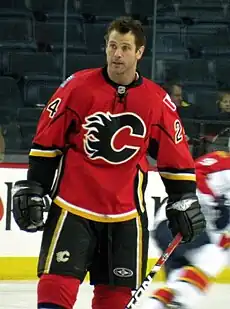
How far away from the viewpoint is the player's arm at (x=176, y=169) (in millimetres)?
2865

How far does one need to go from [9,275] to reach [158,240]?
145 centimetres

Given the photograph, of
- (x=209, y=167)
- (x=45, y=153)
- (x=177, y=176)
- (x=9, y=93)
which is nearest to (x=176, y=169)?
(x=177, y=176)

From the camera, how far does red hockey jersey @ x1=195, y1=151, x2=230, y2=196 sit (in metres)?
3.79

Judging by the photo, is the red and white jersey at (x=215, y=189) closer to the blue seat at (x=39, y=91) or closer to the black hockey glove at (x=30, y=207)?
the black hockey glove at (x=30, y=207)

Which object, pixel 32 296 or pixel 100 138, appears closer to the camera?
pixel 100 138

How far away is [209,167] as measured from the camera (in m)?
3.80

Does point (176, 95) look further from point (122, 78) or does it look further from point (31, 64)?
point (122, 78)

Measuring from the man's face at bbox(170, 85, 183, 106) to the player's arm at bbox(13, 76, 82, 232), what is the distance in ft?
12.9

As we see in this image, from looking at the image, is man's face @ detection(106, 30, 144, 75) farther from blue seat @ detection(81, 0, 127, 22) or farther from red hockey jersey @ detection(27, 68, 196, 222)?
blue seat @ detection(81, 0, 127, 22)

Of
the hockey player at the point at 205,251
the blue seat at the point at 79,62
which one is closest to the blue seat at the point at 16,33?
the blue seat at the point at 79,62

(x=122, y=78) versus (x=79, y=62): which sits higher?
(x=122, y=78)

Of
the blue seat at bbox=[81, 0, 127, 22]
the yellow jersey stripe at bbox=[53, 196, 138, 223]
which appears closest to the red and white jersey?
the yellow jersey stripe at bbox=[53, 196, 138, 223]

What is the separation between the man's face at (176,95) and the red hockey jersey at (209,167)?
2.88 metres

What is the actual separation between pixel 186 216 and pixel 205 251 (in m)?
0.90
